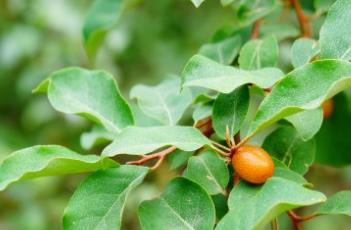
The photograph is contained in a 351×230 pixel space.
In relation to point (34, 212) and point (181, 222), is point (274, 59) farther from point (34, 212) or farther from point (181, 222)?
point (34, 212)

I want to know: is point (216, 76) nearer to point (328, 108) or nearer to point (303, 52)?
point (303, 52)

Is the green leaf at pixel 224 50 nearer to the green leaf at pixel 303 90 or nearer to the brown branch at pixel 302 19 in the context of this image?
the brown branch at pixel 302 19

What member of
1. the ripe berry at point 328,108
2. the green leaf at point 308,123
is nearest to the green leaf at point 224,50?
the ripe berry at point 328,108

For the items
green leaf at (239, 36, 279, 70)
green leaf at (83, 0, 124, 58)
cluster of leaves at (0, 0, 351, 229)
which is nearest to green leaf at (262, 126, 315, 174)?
cluster of leaves at (0, 0, 351, 229)

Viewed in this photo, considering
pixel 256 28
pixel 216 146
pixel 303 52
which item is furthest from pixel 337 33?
pixel 256 28

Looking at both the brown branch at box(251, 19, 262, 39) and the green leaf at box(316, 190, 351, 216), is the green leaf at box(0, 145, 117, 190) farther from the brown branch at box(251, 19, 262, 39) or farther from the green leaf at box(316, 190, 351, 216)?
the brown branch at box(251, 19, 262, 39)

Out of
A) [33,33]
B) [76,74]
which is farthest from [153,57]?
[76,74]
